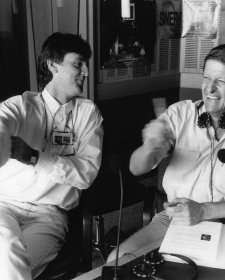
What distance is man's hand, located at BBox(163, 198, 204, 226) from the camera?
152 cm

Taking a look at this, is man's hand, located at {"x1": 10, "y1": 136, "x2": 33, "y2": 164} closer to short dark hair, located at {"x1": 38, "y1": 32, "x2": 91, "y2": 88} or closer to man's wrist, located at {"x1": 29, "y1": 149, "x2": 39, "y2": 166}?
man's wrist, located at {"x1": 29, "y1": 149, "x2": 39, "y2": 166}

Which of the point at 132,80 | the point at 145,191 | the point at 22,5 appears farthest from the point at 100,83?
the point at 145,191

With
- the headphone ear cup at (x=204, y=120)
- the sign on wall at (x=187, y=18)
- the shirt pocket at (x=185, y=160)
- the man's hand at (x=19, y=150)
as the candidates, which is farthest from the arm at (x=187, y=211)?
the sign on wall at (x=187, y=18)

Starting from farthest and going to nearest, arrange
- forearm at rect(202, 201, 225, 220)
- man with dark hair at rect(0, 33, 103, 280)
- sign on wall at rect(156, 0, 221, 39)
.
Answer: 1. sign on wall at rect(156, 0, 221, 39)
2. man with dark hair at rect(0, 33, 103, 280)
3. forearm at rect(202, 201, 225, 220)

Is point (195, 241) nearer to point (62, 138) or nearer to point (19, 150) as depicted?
point (19, 150)

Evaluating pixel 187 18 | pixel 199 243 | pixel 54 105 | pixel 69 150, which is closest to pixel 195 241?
pixel 199 243

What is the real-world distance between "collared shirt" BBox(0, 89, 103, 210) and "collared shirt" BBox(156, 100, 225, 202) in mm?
367

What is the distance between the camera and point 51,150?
6.69 ft

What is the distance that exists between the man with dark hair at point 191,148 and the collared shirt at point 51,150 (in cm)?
29

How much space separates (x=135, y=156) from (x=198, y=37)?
8.81ft

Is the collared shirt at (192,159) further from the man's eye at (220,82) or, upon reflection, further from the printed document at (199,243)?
the printed document at (199,243)

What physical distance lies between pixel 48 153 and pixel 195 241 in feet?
2.58

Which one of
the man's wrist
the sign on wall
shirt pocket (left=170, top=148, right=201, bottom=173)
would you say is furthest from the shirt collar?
the sign on wall

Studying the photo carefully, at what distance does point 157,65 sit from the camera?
4117 millimetres
